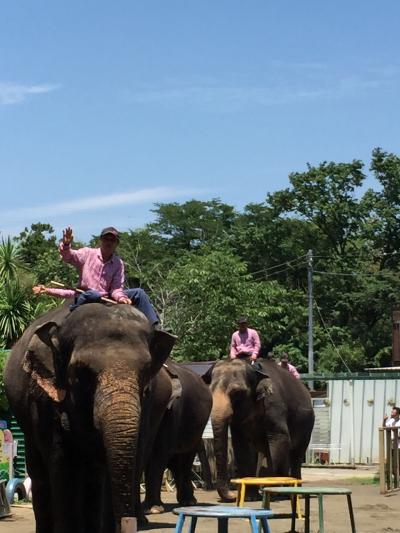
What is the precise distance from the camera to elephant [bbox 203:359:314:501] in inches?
698

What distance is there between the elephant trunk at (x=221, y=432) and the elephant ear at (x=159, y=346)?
27.6 feet

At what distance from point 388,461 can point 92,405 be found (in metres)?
13.2

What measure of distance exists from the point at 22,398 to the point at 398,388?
2400 cm

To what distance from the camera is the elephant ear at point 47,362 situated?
29.5 feet

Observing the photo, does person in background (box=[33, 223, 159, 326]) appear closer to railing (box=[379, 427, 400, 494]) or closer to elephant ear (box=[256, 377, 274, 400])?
elephant ear (box=[256, 377, 274, 400])

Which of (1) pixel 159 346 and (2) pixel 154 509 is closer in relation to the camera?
(1) pixel 159 346

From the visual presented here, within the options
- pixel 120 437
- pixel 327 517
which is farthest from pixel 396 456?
pixel 120 437

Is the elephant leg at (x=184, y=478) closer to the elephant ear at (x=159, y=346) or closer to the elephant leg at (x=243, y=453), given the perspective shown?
the elephant leg at (x=243, y=453)

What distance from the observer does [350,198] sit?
61719 millimetres

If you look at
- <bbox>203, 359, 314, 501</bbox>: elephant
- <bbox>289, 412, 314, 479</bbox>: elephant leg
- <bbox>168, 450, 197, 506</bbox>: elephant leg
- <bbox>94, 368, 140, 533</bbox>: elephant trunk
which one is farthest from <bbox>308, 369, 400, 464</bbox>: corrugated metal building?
<bbox>94, 368, 140, 533</bbox>: elephant trunk

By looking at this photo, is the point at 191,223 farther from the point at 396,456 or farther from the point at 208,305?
the point at 396,456

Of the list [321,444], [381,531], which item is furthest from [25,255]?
[381,531]

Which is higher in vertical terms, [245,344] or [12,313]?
[12,313]

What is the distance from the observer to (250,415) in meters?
18.2
